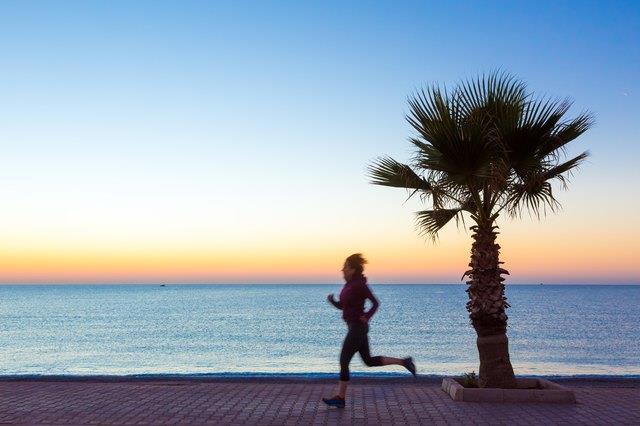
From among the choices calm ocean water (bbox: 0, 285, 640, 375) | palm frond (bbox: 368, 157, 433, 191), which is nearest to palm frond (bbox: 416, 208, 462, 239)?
palm frond (bbox: 368, 157, 433, 191)

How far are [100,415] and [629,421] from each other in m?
6.23

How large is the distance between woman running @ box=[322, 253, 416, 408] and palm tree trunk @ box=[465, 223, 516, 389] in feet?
5.94

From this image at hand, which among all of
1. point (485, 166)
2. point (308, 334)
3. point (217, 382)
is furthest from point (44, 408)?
point (308, 334)

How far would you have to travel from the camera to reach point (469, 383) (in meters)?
10.9

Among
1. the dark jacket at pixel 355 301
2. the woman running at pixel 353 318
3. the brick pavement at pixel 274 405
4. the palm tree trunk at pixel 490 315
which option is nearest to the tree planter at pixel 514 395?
the brick pavement at pixel 274 405

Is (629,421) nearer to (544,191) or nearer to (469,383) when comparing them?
(469,383)

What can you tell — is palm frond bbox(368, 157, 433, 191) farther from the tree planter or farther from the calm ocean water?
the calm ocean water

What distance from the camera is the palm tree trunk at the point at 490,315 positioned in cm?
1052

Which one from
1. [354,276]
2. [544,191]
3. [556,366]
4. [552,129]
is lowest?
[556,366]

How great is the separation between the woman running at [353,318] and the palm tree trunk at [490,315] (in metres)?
1.81

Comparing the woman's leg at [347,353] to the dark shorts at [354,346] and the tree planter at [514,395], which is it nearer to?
the dark shorts at [354,346]

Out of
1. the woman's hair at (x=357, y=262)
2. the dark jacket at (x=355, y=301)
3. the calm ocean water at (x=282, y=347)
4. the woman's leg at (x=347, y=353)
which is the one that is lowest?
the calm ocean water at (x=282, y=347)

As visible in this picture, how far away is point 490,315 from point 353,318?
242 centimetres

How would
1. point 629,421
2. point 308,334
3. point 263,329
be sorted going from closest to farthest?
point 629,421, point 308,334, point 263,329
